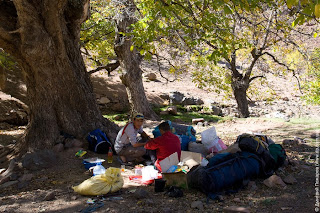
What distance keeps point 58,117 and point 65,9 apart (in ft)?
7.59

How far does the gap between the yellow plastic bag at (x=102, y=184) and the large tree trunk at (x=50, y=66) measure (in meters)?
2.22

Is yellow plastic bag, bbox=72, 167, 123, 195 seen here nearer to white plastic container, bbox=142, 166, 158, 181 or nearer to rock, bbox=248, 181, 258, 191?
white plastic container, bbox=142, 166, 158, 181

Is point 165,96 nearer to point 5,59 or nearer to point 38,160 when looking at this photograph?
point 5,59

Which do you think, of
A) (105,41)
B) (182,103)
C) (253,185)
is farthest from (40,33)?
(182,103)

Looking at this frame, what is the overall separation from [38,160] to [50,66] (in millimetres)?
1946

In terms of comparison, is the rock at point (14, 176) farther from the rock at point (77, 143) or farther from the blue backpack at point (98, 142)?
the blue backpack at point (98, 142)

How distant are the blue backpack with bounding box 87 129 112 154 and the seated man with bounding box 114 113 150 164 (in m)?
0.43

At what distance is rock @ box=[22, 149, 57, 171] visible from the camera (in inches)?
195

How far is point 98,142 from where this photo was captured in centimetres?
565

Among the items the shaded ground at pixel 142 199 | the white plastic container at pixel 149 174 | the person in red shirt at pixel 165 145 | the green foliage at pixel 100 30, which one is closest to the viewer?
the shaded ground at pixel 142 199

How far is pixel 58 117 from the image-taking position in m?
5.98

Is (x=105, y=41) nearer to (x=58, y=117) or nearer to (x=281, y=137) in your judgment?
(x=58, y=117)

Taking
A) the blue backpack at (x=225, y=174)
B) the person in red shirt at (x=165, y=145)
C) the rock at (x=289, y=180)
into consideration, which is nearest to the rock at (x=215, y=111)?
the person in red shirt at (x=165, y=145)

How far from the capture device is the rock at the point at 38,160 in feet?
16.3
